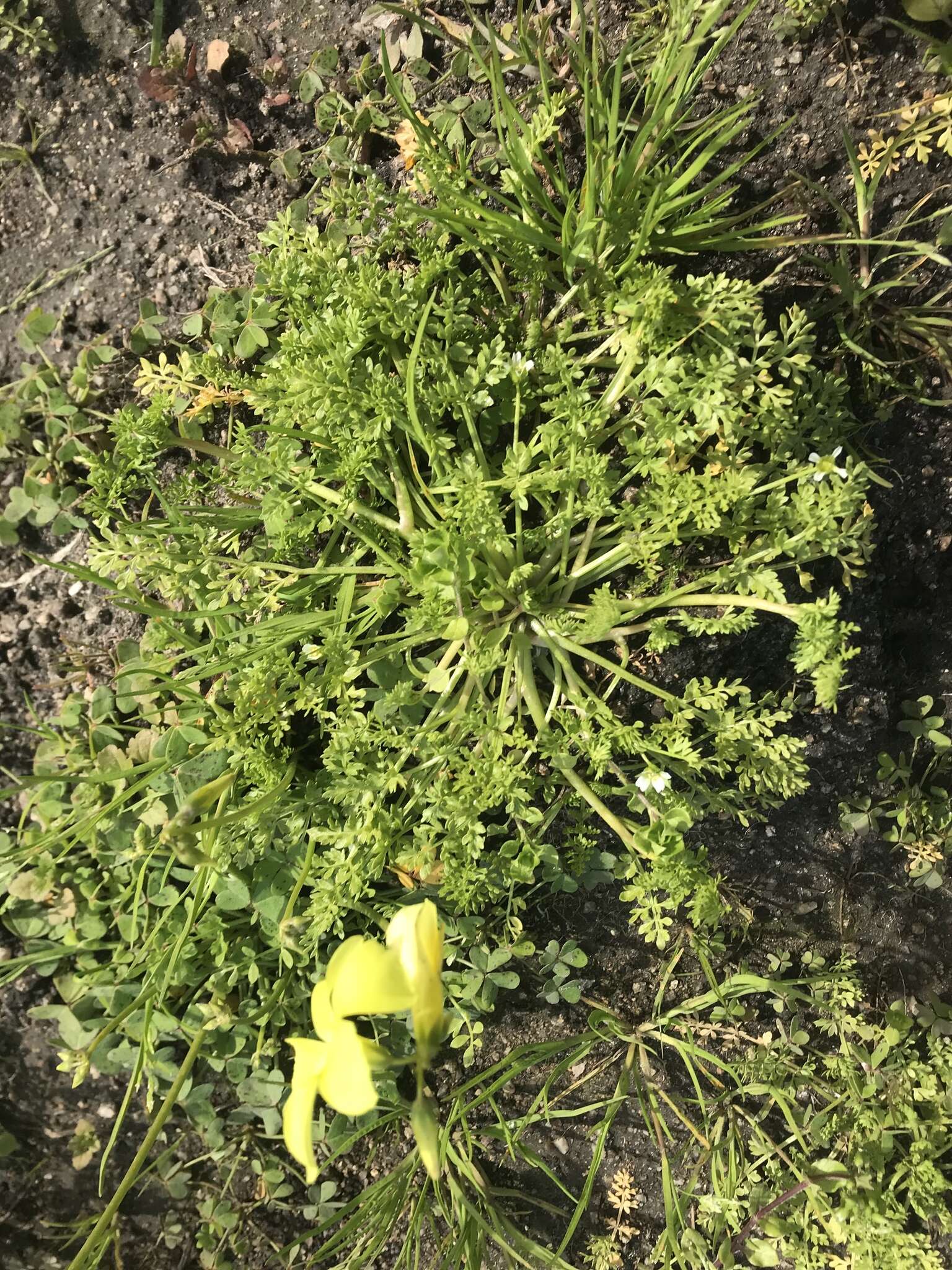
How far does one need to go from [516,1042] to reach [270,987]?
0.67 meters

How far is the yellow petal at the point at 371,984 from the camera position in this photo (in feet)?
2.74

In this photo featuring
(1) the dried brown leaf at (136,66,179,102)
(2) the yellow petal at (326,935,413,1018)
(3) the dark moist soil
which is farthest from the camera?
(1) the dried brown leaf at (136,66,179,102)

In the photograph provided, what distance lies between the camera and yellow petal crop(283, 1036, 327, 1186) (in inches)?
35.0

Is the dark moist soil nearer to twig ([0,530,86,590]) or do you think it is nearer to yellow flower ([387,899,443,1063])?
twig ([0,530,86,590])

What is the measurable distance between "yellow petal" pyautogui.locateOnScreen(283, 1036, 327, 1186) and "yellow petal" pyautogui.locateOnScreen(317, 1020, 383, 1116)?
0.13 feet

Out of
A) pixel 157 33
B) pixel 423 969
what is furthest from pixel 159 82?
pixel 423 969

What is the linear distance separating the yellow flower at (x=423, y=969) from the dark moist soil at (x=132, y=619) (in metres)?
1.10

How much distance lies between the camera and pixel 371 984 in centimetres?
84

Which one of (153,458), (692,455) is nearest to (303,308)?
(153,458)

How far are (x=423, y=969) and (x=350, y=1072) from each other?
128 mm

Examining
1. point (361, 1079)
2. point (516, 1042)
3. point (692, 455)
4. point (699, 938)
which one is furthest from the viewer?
point (516, 1042)

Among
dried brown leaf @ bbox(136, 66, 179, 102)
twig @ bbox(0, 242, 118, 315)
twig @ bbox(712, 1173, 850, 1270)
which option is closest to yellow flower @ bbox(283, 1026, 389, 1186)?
twig @ bbox(712, 1173, 850, 1270)

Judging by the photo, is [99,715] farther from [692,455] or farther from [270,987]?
[692,455]

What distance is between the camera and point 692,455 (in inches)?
70.1
